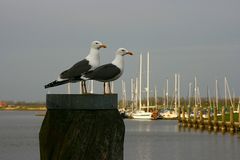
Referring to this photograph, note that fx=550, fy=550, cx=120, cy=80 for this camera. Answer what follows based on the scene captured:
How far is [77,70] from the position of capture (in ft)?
20.1

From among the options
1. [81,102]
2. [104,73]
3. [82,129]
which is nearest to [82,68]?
[104,73]

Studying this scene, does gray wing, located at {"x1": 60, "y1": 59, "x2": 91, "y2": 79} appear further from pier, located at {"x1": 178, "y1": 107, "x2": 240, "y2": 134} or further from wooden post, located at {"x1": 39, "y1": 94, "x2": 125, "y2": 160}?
pier, located at {"x1": 178, "y1": 107, "x2": 240, "y2": 134}

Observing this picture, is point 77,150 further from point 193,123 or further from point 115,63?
point 193,123

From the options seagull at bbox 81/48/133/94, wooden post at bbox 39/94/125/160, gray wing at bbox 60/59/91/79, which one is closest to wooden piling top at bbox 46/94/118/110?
wooden post at bbox 39/94/125/160

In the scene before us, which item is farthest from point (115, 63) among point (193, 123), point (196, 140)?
point (193, 123)

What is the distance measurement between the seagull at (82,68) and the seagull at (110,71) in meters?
0.08

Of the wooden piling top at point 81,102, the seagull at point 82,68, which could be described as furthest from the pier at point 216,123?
the wooden piling top at point 81,102

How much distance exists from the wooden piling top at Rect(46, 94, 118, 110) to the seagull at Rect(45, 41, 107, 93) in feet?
2.28

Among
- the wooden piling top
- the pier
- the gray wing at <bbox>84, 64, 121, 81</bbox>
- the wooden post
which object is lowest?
the pier

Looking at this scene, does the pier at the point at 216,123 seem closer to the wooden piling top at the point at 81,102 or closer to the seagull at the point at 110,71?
the seagull at the point at 110,71

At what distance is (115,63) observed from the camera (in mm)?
6352

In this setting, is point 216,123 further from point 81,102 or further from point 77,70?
point 81,102

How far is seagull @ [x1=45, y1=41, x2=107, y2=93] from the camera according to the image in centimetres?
599

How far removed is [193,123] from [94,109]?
6799 cm
